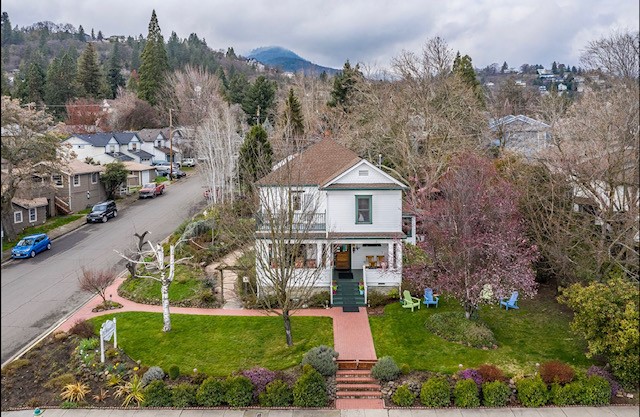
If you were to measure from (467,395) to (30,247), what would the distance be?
27.1 m

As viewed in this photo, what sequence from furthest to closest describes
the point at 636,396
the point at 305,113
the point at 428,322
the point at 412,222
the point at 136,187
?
the point at 305,113 < the point at 136,187 < the point at 412,222 < the point at 428,322 < the point at 636,396

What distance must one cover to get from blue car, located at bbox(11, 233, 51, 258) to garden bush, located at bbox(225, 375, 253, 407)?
20546 millimetres

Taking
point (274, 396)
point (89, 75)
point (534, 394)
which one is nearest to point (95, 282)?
point (274, 396)

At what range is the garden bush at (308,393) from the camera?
52.4ft

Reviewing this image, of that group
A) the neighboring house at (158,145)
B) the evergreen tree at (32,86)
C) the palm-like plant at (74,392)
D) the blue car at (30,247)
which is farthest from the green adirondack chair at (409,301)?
the evergreen tree at (32,86)

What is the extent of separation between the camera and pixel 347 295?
2388 cm

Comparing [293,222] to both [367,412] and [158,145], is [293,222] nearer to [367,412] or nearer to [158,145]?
[367,412]

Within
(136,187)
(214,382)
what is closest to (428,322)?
(214,382)

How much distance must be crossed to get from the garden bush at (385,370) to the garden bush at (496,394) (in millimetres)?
2987

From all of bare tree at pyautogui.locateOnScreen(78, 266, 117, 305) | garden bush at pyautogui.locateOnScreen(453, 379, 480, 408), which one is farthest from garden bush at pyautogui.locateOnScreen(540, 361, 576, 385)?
bare tree at pyautogui.locateOnScreen(78, 266, 117, 305)

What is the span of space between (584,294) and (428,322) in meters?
6.20

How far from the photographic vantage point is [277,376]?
1666 centimetres

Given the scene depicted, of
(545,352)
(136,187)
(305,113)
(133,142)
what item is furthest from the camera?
(133,142)

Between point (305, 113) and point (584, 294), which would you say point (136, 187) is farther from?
point (584, 294)
